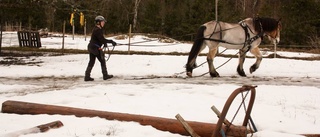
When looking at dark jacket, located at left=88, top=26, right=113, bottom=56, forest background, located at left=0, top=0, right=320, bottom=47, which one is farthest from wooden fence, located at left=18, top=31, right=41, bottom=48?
dark jacket, located at left=88, top=26, right=113, bottom=56

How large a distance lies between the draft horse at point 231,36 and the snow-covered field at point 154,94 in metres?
0.71

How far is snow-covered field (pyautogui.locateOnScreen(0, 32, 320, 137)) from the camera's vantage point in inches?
180

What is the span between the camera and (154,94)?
698cm

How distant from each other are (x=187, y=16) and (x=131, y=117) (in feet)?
→ 98.9

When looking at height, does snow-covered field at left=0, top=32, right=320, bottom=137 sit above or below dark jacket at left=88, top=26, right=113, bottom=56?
below

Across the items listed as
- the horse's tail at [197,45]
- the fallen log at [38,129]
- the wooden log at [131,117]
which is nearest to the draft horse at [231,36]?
the horse's tail at [197,45]

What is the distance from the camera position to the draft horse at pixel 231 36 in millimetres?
9102

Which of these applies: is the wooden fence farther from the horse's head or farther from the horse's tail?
the horse's head

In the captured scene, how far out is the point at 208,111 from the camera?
5.50 metres

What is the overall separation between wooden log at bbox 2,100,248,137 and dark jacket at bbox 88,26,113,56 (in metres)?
3.74

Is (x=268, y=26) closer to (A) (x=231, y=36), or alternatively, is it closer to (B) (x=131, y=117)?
(A) (x=231, y=36)

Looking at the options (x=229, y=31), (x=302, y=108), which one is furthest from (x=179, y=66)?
(x=302, y=108)

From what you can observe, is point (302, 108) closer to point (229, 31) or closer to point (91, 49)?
point (229, 31)

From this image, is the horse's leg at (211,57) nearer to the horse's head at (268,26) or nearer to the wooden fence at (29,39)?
the horse's head at (268,26)
